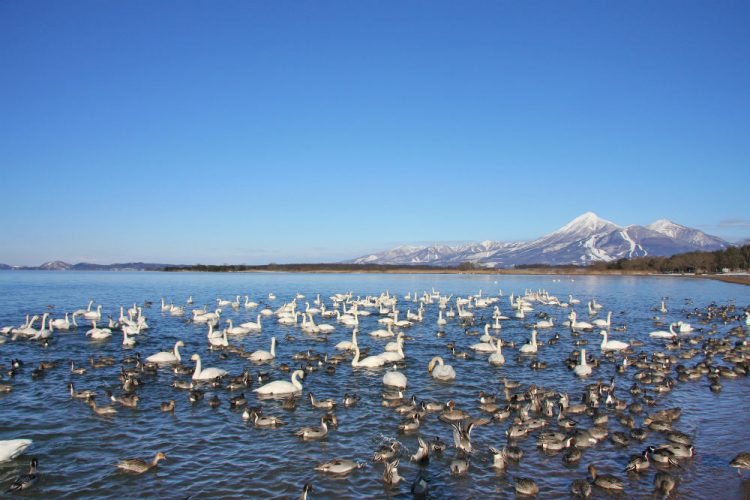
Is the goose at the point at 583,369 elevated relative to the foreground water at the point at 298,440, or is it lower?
elevated

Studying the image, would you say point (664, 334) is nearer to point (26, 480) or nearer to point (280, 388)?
point (280, 388)

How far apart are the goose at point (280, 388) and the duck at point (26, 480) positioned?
6973 millimetres

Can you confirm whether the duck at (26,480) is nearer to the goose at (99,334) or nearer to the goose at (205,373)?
the goose at (205,373)

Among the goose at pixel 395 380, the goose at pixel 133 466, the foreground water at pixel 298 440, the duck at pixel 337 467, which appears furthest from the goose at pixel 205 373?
the duck at pixel 337 467

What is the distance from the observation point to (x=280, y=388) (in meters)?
17.8

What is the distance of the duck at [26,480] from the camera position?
35.7 ft

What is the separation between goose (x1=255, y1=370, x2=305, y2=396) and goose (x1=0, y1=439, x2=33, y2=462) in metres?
6.72

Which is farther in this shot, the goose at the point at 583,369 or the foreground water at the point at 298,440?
the goose at the point at 583,369

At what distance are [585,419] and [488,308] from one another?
1348 inches

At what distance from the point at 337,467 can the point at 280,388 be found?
21.2ft

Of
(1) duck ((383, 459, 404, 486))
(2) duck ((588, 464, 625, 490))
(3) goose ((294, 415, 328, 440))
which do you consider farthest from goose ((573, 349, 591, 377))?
(1) duck ((383, 459, 404, 486))

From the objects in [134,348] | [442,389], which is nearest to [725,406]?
[442,389]

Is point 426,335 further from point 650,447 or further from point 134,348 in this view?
point 650,447

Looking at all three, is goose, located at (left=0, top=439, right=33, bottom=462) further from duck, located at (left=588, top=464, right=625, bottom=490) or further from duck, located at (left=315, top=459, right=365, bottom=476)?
duck, located at (left=588, top=464, right=625, bottom=490)
